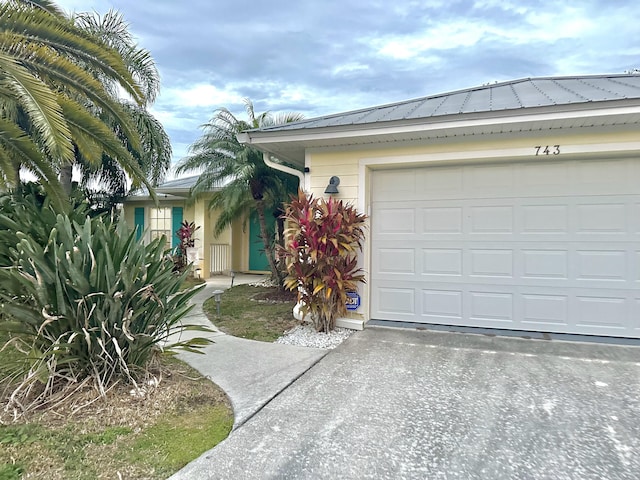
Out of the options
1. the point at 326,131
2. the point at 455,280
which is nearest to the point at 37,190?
the point at 326,131

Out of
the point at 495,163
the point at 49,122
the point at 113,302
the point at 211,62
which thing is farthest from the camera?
the point at 211,62

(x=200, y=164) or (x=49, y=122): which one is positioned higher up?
(x=200, y=164)

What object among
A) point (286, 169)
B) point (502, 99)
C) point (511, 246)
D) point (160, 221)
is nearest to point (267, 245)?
point (286, 169)

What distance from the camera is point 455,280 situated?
558 centimetres

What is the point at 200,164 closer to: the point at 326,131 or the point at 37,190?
the point at 37,190

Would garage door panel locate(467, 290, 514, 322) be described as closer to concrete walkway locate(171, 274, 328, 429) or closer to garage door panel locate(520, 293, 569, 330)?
garage door panel locate(520, 293, 569, 330)

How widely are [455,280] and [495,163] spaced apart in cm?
174

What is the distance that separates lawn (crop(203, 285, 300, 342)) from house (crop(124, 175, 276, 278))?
285 cm

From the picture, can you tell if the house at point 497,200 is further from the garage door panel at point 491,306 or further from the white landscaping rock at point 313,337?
the white landscaping rock at point 313,337

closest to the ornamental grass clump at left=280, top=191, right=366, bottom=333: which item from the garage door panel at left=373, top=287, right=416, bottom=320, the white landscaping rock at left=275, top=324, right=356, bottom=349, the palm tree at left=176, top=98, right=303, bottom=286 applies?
the white landscaping rock at left=275, top=324, right=356, bottom=349

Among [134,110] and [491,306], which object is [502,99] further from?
[134,110]

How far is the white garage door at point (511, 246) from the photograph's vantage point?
4949 millimetres

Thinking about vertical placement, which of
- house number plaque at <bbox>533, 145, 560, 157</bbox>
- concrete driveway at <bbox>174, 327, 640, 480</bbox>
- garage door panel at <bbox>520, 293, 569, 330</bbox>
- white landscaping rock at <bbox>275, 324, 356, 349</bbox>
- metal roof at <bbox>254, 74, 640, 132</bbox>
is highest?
metal roof at <bbox>254, 74, 640, 132</bbox>

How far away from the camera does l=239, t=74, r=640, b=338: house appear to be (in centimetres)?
487
